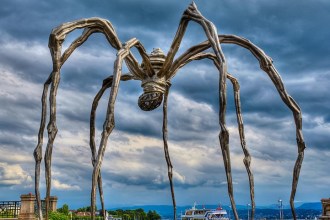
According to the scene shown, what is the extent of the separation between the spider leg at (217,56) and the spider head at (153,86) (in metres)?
0.14

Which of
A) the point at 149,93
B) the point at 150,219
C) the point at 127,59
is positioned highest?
the point at 127,59

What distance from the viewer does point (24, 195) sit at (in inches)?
822

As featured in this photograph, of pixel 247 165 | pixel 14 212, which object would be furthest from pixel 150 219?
pixel 247 165

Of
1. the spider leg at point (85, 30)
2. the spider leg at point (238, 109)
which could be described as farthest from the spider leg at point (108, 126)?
the spider leg at point (238, 109)

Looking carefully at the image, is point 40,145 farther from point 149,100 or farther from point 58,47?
point 149,100

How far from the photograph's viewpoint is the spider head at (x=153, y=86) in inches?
301

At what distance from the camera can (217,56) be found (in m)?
5.77

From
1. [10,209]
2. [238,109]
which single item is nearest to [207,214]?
[10,209]

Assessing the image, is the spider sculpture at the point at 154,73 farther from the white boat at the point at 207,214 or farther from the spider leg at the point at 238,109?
the white boat at the point at 207,214

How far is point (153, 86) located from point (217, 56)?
80.5 inches

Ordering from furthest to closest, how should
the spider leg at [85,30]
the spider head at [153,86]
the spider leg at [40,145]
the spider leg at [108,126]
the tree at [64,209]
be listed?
the tree at [64,209], the spider head at [153,86], the spider leg at [85,30], the spider leg at [40,145], the spider leg at [108,126]

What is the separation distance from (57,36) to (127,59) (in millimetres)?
1199

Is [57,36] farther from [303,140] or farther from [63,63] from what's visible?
[303,140]

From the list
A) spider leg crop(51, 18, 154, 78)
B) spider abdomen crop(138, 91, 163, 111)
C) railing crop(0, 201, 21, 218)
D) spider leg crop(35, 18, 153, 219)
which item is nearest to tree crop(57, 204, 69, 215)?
railing crop(0, 201, 21, 218)
